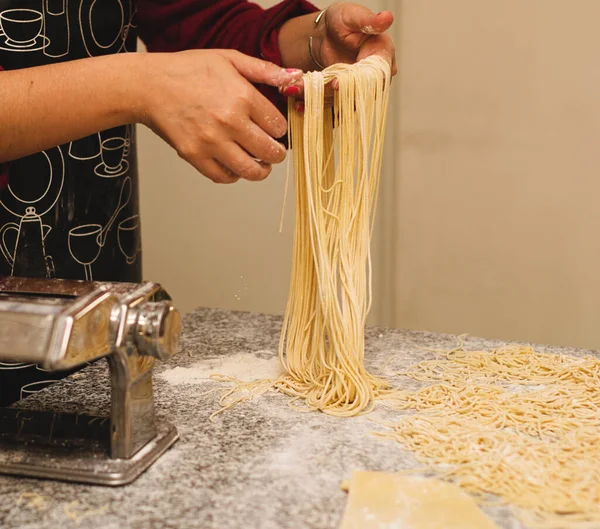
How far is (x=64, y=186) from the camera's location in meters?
1.56

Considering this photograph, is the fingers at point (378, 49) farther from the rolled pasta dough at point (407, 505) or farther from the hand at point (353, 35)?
the rolled pasta dough at point (407, 505)

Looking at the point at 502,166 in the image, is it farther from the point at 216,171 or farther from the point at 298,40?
the point at 216,171

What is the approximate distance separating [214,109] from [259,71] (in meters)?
0.13

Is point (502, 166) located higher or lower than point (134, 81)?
lower

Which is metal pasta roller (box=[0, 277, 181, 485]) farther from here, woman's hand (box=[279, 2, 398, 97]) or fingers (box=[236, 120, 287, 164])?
woman's hand (box=[279, 2, 398, 97])

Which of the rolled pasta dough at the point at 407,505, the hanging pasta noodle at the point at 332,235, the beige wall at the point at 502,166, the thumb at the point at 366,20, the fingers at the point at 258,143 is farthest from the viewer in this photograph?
the beige wall at the point at 502,166

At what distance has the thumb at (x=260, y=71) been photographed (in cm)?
133

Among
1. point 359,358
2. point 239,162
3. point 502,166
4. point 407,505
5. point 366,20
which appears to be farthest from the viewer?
point 502,166

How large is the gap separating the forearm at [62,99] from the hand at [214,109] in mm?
45

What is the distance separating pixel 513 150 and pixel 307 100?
1642 mm

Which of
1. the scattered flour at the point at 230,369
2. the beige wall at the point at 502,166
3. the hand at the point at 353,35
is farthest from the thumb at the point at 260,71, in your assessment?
the beige wall at the point at 502,166

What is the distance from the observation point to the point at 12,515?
39.1 inches

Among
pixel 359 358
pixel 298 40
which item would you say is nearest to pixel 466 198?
pixel 298 40

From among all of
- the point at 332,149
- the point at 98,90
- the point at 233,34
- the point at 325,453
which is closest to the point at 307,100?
the point at 332,149
